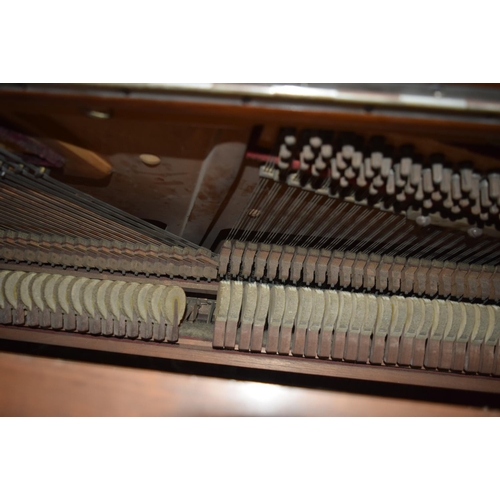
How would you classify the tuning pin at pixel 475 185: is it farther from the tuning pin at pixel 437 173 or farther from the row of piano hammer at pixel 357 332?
the row of piano hammer at pixel 357 332

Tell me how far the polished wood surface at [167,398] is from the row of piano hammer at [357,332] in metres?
0.41

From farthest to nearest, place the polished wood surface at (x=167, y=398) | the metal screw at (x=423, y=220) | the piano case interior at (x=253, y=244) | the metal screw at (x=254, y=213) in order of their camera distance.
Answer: the polished wood surface at (x=167, y=398) < the metal screw at (x=254, y=213) < the metal screw at (x=423, y=220) < the piano case interior at (x=253, y=244)

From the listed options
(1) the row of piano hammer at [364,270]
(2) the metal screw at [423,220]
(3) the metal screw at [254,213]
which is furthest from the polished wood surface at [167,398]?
(2) the metal screw at [423,220]

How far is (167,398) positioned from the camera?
1929 millimetres

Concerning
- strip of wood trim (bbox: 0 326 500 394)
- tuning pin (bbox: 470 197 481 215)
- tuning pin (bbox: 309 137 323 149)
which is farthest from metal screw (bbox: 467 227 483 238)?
tuning pin (bbox: 309 137 323 149)

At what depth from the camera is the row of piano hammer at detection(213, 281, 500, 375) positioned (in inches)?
62.8

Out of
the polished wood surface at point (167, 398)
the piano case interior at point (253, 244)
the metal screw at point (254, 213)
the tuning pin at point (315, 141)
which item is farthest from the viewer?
the polished wood surface at point (167, 398)

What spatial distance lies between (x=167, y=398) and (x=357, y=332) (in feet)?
3.12

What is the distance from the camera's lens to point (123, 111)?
1.17m

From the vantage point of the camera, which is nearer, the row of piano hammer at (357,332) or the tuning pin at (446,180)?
the tuning pin at (446,180)

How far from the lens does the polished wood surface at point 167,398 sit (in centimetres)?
189

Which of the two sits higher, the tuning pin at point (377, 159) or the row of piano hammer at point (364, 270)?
the tuning pin at point (377, 159)

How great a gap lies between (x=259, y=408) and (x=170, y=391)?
430 mm

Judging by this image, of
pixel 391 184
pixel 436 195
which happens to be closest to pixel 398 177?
pixel 391 184
